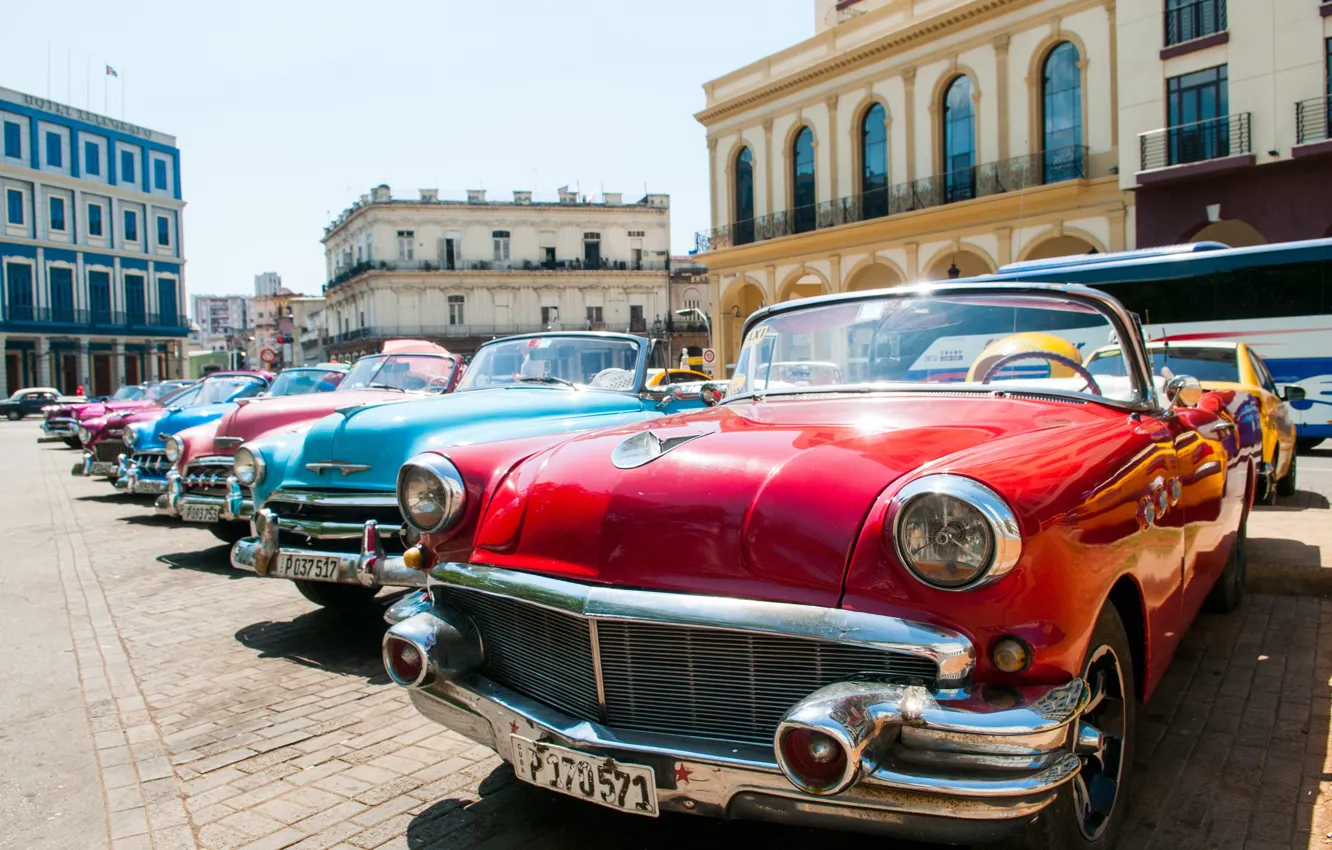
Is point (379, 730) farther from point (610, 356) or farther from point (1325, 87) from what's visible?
point (1325, 87)

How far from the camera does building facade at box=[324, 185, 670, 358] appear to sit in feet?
189

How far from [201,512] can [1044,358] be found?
6.34m

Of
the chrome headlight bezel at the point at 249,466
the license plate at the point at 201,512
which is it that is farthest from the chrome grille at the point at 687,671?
the license plate at the point at 201,512

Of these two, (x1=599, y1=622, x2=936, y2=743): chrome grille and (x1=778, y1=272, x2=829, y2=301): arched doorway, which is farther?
(x1=778, y1=272, x2=829, y2=301): arched doorway

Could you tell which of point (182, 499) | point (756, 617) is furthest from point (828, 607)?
point (182, 499)

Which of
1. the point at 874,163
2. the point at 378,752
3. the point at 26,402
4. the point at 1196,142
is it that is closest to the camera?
the point at 378,752

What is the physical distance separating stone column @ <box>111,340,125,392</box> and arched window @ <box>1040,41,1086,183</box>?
4800 cm

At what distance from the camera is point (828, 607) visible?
221 cm

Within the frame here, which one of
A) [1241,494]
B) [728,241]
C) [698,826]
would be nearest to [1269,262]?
[1241,494]

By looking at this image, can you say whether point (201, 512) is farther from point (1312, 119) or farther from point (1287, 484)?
point (1312, 119)

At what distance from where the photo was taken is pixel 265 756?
12.2ft

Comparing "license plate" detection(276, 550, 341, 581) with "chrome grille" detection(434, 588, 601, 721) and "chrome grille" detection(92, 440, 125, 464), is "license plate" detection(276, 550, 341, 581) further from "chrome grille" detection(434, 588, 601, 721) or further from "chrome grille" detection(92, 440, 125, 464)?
"chrome grille" detection(92, 440, 125, 464)

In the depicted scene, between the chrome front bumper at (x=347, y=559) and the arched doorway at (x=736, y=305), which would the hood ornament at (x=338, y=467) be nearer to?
the chrome front bumper at (x=347, y=559)

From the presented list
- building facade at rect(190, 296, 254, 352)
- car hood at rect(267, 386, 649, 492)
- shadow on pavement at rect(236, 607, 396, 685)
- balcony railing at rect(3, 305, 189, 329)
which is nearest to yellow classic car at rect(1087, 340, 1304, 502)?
car hood at rect(267, 386, 649, 492)
